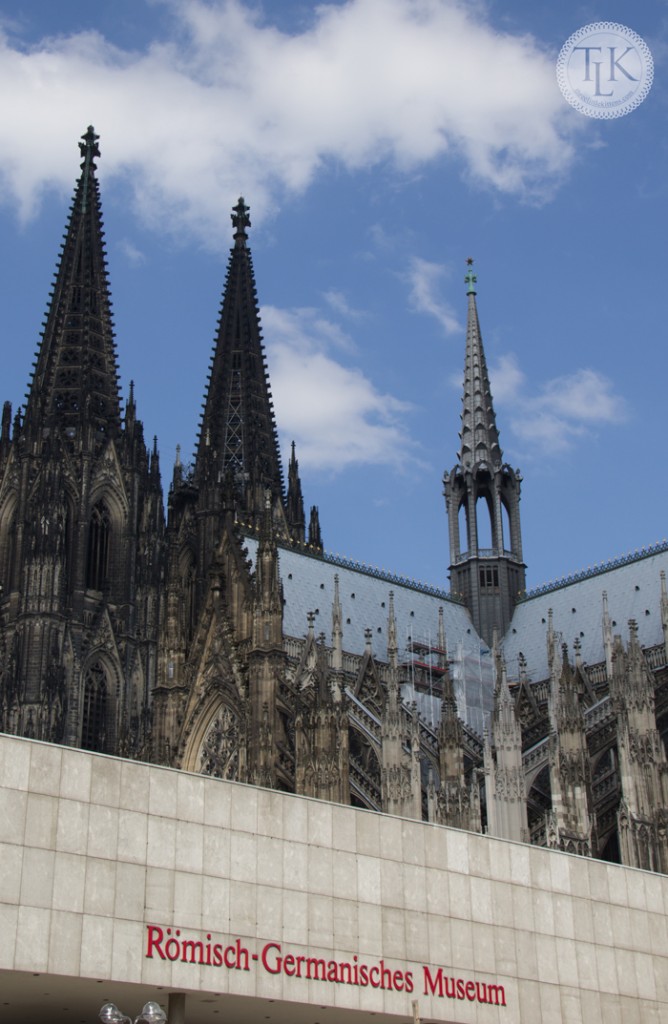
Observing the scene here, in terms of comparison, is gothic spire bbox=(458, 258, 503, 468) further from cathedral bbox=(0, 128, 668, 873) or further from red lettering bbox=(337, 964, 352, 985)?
red lettering bbox=(337, 964, 352, 985)

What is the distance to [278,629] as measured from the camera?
1922 inches

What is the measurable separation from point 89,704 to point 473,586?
16.5 m

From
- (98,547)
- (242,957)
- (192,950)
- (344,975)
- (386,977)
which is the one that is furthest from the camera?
(98,547)

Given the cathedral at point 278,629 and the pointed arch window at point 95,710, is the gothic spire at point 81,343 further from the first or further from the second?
the pointed arch window at point 95,710

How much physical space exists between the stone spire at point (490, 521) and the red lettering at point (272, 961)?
37.3m

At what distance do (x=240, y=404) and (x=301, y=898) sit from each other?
157 feet

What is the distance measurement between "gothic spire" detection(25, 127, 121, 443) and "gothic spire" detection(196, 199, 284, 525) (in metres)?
4.51

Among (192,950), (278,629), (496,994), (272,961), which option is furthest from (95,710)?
(192,950)

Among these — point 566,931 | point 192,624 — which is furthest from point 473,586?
point 566,931

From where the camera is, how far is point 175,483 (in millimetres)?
73062

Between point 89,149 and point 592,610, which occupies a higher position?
point 89,149

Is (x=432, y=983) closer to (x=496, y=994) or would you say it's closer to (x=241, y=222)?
(x=496, y=994)

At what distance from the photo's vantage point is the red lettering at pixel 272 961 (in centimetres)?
2572

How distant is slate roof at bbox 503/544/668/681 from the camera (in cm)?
5572
